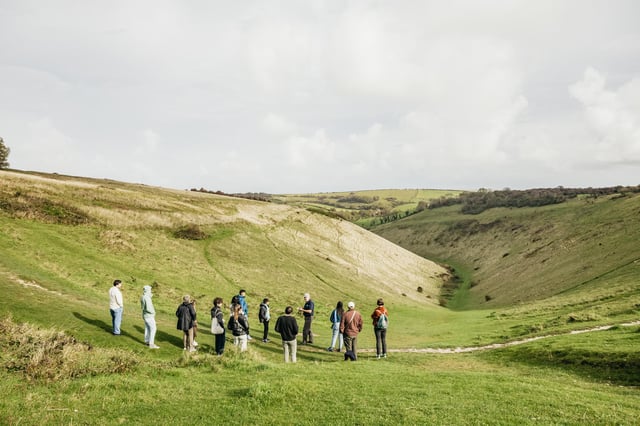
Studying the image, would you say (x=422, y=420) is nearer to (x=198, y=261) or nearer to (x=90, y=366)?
(x=90, y=366)

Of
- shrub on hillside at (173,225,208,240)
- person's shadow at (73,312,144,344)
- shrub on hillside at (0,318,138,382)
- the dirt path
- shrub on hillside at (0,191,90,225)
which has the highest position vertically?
shrub on hillside at (0,191,90,225)

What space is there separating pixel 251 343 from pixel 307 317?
400 centimetres

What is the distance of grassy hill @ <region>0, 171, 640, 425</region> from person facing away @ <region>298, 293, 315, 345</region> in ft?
4.12

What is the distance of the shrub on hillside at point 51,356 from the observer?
544 inches

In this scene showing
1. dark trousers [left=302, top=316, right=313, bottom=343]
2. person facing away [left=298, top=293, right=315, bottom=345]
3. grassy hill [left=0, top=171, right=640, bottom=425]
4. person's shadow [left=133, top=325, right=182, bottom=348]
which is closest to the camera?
grassy hill [left=0, top=171, right=640, bottom=425]

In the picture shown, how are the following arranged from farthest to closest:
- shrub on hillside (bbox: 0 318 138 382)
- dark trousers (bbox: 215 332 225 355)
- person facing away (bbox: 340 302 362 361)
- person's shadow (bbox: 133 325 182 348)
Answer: person's shadow (bbox: 133 325 182 348)
person facing away (bbox: 340 302 362 361)
dark trousers (bbox: 215 332 225 355)
shrub on hillside (bbox: 0 318 138 382)

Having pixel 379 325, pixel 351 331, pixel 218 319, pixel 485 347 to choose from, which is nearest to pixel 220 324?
pixel 218 319

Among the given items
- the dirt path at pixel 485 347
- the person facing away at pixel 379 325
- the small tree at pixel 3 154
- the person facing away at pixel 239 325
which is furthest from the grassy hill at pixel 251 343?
the small tree at pixel 3 154

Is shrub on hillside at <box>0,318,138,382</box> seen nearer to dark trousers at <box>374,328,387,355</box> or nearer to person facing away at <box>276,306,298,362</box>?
person facing away at <box>276,306,298,362</box>

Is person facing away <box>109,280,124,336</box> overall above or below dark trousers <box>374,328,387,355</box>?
above

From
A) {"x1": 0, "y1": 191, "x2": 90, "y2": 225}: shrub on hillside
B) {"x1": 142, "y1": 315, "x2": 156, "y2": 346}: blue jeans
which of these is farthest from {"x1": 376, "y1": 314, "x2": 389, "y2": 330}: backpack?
{"x1": 0, "y1": 191, "x2": 90, "y2": 225}: shrub on hillside

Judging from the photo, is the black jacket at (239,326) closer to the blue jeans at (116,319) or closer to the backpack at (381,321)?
the blue jeans at (116,319)

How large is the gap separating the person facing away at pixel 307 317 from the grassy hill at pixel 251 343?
126 centimetres

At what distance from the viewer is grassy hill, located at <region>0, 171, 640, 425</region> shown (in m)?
11.8
